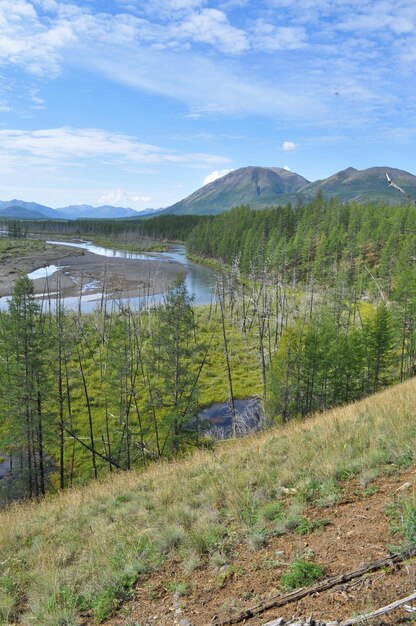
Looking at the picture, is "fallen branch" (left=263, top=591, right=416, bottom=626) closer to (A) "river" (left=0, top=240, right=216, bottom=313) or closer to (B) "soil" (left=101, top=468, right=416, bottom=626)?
(B) "soil" (left=101, top=468, right=416, bottom=626)

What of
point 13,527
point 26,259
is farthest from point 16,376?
point 26,259

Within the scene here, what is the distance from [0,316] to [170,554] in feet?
86.2

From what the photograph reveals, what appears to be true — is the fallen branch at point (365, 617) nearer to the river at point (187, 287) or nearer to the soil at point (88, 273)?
the river at point (187, 287)

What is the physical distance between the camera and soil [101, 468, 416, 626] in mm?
4512

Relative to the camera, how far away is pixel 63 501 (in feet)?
38.8

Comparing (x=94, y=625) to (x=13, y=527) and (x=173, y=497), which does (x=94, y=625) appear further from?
(x=13, y=527)

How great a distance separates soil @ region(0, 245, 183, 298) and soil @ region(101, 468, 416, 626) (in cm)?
6516

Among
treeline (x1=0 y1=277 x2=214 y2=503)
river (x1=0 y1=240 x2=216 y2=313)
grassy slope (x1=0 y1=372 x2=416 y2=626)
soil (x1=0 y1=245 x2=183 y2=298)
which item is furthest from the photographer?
soil (x1=0 y1=245 x2=183 y2=298)

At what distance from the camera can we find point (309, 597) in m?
4.73

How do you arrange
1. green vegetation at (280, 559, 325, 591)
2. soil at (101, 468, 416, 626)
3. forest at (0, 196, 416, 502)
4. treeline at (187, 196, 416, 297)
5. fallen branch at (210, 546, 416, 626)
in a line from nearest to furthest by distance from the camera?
soil at (101, 468, 416, 626), fallen branch at (210, 546, 416, 626), green vegetation at (280, 559, 325, 591), forest at (0, 196, 416, 502), treeline at (187, 196, 416, 297)

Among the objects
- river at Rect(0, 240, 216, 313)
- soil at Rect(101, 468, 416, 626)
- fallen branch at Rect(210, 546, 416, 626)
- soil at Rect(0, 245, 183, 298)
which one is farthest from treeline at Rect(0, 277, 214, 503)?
soil at Rect(0, 245, 183, 298)

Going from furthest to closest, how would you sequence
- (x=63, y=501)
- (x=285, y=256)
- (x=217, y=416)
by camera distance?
(x=285, y=256) < (x=217, y=416) < (x=63, y=501)

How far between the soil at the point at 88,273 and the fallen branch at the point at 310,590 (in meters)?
66.6

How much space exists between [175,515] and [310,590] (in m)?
3.74
